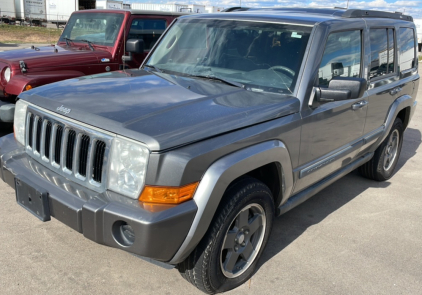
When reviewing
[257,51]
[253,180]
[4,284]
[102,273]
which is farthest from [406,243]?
[4,284]

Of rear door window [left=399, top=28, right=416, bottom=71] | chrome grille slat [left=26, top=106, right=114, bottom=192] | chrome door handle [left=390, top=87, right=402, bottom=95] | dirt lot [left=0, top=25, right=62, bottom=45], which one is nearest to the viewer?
chrome grille slat [left=26, top=106, right=114, bottom=192]

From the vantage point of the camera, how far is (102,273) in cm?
305

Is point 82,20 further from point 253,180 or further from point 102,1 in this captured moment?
point 102,1

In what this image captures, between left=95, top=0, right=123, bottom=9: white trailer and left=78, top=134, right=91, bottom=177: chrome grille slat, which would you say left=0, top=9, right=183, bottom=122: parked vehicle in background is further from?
left=95, top=0, right=123, bottom=9: white trailer

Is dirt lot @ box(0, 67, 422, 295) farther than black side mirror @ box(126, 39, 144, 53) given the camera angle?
No

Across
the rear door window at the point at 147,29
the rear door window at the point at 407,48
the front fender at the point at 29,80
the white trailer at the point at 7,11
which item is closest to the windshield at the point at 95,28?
the rear door window at the point at 147,29

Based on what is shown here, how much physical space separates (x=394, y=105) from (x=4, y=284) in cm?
415

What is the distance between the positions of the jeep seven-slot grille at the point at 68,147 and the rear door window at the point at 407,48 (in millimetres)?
3869

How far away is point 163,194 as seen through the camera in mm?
2348

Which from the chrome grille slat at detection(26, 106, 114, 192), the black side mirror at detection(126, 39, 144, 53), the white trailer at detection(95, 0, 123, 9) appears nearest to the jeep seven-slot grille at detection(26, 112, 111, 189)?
the chrome grille slat at detection(26, 106, 114, 192)

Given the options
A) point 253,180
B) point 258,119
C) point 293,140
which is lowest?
→ point 253,180

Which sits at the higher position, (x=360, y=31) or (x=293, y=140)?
(x=360, y=31)

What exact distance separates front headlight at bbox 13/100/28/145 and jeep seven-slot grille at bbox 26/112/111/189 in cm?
10

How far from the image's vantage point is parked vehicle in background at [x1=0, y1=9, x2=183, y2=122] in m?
5.43
